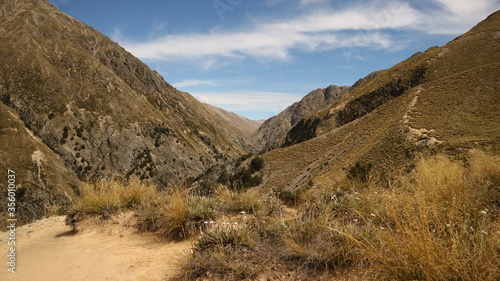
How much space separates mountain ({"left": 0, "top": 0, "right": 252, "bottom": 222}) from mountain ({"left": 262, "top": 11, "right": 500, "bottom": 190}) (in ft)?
143

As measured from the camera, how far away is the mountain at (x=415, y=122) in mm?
32688

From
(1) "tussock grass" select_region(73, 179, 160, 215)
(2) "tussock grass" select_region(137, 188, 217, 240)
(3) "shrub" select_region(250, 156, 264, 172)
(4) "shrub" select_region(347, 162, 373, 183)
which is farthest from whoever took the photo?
(3) "shrub" select_region(250, 156, 264, 172)

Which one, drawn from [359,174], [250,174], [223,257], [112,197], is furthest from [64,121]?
[223,257]

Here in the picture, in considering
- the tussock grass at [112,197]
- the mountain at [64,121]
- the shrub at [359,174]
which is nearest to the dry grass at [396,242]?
the shrub at [359,174]

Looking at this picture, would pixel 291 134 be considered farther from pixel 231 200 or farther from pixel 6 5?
pixel 6 5

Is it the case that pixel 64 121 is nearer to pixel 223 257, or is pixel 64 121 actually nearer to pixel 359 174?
pixel 359 174

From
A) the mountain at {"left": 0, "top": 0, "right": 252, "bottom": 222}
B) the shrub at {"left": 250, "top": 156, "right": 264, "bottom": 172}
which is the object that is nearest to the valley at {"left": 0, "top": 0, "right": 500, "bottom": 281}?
the shrub at {"left": 250, "top": 156, "right": 264, "bottom": 172}

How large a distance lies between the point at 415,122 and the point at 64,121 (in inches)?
4119

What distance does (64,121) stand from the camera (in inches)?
3652

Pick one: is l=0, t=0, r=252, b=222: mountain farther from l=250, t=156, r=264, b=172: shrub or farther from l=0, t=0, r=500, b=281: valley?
l=250, t=156, r=264, b=172: shrub

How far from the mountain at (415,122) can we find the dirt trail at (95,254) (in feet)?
57.2

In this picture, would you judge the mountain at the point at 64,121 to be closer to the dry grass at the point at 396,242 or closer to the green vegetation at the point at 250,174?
the green vegetation at the point at 250,174

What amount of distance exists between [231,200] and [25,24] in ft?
488

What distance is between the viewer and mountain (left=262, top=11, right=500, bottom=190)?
32688mm
